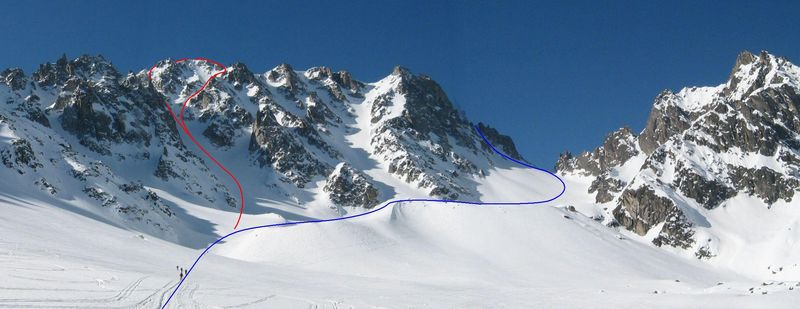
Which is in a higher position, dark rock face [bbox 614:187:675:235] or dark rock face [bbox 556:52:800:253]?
dark rock face [bbox 556:52:800:253]

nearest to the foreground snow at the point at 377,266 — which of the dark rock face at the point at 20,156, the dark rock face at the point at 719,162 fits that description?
the dark rock face at the point at 20,156

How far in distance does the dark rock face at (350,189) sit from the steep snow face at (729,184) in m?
44.1

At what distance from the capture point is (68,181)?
79.5 meters

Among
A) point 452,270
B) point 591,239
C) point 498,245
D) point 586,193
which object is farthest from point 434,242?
point 586,193

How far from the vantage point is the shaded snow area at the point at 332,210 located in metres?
33.4

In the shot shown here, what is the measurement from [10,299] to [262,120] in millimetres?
132000

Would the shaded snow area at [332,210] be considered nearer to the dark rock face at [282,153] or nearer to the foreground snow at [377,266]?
the foreground snow at [377,266]

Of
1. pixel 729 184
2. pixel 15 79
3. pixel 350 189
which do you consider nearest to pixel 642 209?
pixel 729 184

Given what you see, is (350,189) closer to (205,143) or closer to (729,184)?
(205,143)

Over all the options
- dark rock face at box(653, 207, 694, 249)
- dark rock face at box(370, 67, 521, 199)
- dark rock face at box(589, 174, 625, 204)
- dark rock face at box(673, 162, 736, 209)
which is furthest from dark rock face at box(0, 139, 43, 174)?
dark rock face at box(589, 174, 625, 204)

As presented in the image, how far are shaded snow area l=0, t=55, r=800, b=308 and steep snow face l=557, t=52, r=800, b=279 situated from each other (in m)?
0.51

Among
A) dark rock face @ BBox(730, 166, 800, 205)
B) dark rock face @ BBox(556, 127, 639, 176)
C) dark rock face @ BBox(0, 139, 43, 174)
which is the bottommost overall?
dark rock face @ BBox(0, 139, 43, 174)

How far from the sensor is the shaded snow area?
33.4 metres

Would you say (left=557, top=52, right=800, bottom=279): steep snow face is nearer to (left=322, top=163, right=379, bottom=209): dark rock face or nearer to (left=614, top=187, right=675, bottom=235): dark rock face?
(left=614, top=187, right=675, bottom=235): dark rock face
